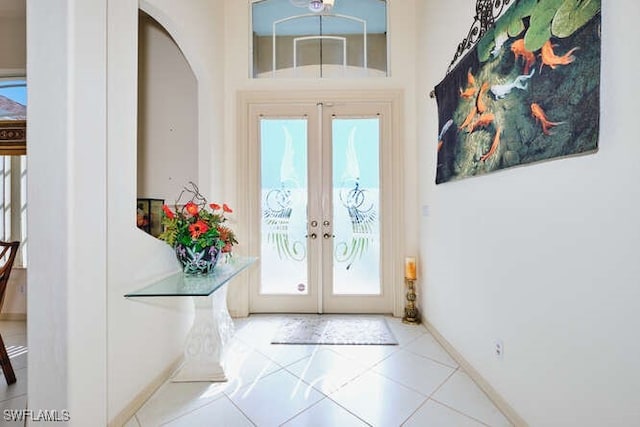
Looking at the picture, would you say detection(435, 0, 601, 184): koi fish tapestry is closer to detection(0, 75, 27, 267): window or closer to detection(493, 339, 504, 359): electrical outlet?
detection(493, 339, 504, 359): electrical outlet

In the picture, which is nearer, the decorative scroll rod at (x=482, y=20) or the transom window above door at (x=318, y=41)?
the decorative scroll rod at (x=482, y=20)

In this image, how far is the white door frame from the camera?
3.26 m

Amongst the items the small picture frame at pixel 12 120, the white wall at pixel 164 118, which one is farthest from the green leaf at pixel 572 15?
the small picture frame at pixel 12 120

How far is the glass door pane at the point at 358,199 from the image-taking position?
10.9 feet

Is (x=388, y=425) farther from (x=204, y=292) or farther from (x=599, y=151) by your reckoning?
(x=599, y=151)

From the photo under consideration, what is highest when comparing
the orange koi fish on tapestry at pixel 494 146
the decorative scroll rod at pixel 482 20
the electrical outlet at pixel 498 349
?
the decorative scroll rod at pixel 482 20

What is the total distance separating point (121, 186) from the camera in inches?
64.3

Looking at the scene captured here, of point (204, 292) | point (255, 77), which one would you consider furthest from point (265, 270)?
point (255, 77)

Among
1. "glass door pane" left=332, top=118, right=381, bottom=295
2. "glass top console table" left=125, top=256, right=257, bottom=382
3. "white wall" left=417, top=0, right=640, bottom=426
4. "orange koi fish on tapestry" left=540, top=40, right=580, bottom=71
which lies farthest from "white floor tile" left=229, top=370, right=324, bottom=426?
"orange koi fish on tapestry" left=540, top=40, right=580, bottom=71

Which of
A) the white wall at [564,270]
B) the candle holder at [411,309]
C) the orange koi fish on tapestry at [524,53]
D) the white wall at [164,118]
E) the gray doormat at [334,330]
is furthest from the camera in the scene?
the candle holder at [411,309]

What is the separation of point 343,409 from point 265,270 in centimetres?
187

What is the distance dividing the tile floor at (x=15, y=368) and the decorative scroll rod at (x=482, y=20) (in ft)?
12.0

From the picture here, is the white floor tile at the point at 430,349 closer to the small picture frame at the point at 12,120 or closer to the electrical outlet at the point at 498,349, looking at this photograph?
the electrical outlet at the point at 498,349

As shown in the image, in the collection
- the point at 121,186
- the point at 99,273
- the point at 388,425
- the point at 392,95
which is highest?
the point at 392,95
